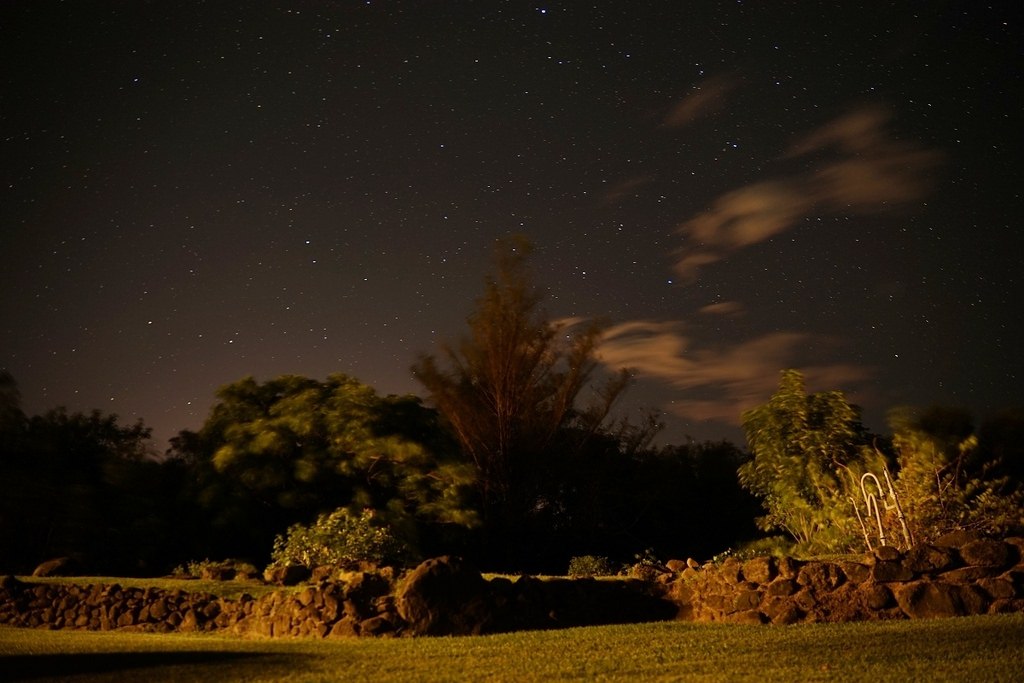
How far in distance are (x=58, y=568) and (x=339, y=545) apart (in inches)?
209

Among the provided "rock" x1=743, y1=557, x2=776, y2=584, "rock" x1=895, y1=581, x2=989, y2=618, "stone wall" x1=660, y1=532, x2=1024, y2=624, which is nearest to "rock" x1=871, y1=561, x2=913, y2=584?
"stone wall" x1=660, y1=532, x2=1024, y2=624

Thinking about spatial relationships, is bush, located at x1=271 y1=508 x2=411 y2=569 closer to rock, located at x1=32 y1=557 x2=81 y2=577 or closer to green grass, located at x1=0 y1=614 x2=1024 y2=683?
rock, located at x1=32 y1=557 x2=81 y2=577

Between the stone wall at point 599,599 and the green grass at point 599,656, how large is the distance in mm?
687

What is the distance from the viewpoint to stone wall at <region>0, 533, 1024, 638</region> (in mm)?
10109

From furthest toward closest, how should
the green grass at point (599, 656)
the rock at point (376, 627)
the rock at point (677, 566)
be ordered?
the rock at point (677, 566)
the rock at point (376, 627)
the green grass at point (599, 656)

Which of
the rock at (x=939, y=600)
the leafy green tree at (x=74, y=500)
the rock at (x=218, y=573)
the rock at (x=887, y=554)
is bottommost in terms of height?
the rock at (x=939, y=600)

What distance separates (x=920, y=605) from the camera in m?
9.93

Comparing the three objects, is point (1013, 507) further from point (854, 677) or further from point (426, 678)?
point (426, 678)

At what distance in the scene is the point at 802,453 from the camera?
18.0 meters

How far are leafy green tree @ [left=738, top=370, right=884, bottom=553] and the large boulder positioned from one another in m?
8.16

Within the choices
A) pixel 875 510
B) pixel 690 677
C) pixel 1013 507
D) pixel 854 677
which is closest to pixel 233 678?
pixel 690 677

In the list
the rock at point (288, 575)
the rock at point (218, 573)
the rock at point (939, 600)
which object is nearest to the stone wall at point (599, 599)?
the rock at point (939, 600)

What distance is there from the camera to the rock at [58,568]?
16156 millimetres

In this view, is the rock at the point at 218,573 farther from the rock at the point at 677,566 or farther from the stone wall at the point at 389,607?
the rock at the point at 677,566
